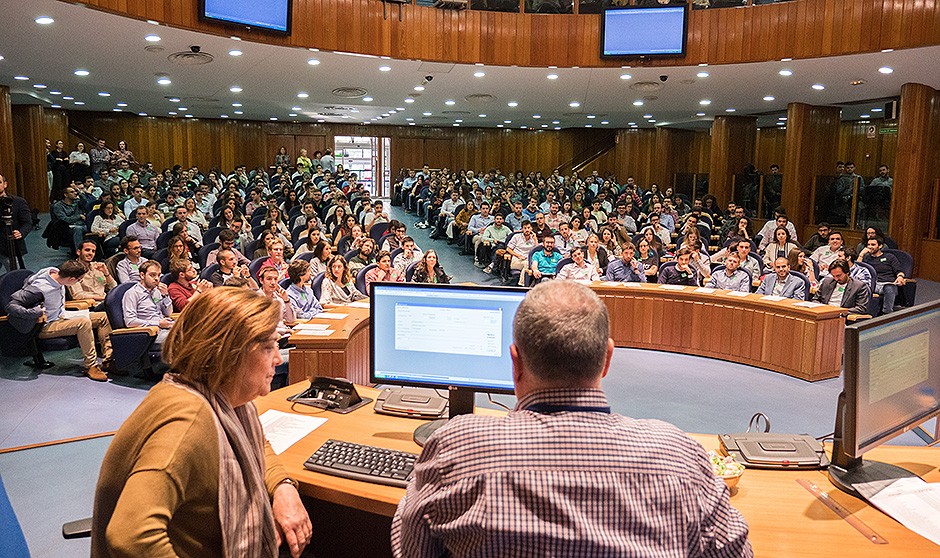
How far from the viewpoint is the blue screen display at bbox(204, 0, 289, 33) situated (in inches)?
308

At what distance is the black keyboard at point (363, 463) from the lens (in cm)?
209

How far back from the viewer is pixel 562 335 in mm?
1235

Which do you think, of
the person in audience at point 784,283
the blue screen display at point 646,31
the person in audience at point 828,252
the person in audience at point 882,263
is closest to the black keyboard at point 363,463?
the person in audience at point 784,283

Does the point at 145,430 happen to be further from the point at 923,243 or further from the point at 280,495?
the point at 923,243

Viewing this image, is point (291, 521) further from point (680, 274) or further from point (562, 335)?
point (680, 274)

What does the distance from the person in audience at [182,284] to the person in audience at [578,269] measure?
3865mm

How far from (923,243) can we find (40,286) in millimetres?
12286

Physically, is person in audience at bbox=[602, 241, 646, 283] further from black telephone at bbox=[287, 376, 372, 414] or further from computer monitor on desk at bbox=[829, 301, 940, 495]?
computer monitor on desk at bbox=[829, 301, 940, 495]

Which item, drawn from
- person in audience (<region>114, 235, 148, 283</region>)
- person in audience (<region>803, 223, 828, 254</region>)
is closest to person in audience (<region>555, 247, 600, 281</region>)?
person in audience (<region>803, 223, 828, 254</region>)

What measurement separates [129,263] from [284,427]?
565 centimetres

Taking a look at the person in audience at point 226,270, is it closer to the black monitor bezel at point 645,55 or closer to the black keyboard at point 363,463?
the black keyboard at point 363,463

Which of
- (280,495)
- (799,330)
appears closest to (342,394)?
(280,495)

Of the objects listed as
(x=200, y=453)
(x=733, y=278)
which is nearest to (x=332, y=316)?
(x=200, y=453)

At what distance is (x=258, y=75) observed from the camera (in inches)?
458
